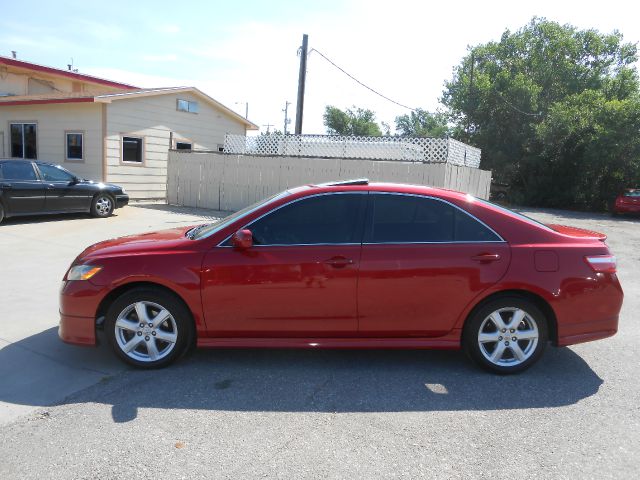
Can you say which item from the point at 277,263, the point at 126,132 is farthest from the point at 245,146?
the point at 277,263

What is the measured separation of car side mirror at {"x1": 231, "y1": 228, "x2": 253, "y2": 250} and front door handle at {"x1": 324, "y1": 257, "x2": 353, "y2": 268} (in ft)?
2.02

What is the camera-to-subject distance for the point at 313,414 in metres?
3.56

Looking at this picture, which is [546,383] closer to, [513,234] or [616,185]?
[513,234]

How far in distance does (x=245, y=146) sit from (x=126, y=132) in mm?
3815

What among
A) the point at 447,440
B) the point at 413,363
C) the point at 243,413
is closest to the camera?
the point at 447,440

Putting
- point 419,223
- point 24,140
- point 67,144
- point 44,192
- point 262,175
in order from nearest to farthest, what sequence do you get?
point 419,223 → point 44,192 → point 262,175 → point 67,144 → point 24,140

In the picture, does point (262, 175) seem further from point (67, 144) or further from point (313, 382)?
point (313, 382)

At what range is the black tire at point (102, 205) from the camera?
12898mm

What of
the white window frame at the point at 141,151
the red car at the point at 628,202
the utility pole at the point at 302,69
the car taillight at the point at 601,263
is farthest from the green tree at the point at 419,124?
the car taillight at the point at 601,263

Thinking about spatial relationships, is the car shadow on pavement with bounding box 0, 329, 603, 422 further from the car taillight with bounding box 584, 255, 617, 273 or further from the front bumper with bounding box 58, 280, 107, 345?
the car taillight with bounding box 584, 255, 617, 273

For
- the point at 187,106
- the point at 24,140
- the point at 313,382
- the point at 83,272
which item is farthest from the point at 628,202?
the point at 24,140

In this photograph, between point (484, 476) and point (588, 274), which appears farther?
point (588, 274)

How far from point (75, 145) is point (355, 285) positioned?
15.2 meters

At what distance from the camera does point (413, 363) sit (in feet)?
14.8
